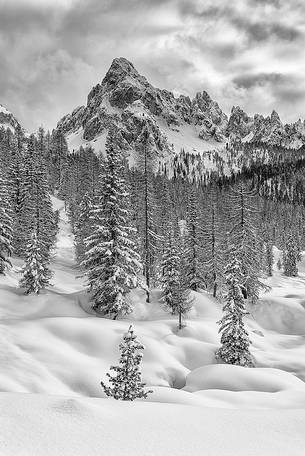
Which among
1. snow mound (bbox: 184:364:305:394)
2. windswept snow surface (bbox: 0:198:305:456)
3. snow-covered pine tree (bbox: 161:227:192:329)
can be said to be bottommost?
snow mound (bbox: 184:364:305:394)

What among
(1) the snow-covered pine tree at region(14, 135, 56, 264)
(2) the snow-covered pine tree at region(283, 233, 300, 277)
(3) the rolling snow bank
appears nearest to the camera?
(3) the rolling snow bank

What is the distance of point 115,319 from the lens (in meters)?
29.7

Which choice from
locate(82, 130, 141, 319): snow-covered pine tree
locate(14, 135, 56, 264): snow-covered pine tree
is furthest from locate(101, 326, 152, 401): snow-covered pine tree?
locate(14, 135, 56, 264): snow-covered pine tree

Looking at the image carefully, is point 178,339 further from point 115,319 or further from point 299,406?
point 299,406

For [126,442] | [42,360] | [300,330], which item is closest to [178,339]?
[42,360]

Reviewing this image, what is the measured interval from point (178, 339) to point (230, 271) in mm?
6841

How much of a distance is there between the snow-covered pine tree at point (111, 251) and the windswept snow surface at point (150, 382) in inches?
86.3

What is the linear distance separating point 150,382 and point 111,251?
1145 cm

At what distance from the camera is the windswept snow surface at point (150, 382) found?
7.25 metres

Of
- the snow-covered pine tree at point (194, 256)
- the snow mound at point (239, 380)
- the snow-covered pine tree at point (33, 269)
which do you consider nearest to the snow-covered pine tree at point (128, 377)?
the snow mound at point (239, 380)

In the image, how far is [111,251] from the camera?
29906 mm

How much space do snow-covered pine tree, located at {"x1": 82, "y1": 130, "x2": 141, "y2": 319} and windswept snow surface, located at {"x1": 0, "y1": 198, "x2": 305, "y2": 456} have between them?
86.3 inches

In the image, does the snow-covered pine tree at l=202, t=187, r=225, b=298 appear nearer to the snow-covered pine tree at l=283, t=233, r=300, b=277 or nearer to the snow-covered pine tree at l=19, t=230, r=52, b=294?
the snow-covered pine tree at l=19, t=230, r=52, b=294

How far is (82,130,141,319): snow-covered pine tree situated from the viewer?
96.5ft
